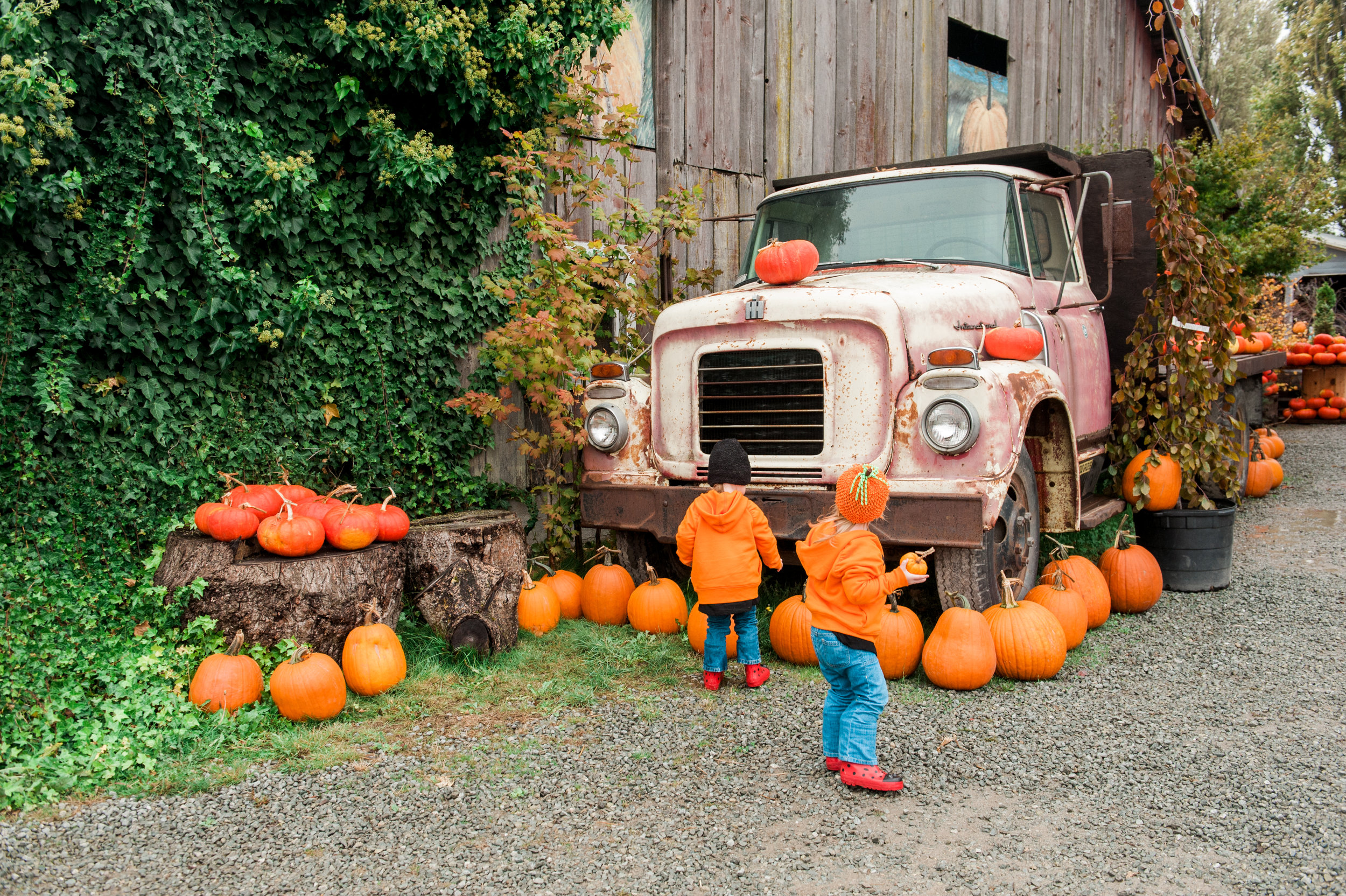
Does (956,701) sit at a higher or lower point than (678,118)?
lower

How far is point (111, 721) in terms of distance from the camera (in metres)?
3.79

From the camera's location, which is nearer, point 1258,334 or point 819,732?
point 819,732

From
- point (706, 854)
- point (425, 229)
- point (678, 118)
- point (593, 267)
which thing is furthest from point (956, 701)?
point (678, 118)

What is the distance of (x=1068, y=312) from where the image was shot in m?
5.92

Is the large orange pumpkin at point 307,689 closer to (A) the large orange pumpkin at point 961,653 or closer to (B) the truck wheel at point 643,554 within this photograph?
(B) the truck wheel at point 643,554

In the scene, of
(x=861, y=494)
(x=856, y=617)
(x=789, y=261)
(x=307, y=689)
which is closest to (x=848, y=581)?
(x=856, y=617)

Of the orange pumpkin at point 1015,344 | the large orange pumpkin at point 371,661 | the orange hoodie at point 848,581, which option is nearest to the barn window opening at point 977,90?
the orange pumpkin at point 1015,344

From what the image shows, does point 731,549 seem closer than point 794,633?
Yes

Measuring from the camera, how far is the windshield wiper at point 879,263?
5413 mm

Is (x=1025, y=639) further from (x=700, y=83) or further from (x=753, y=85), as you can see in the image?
(x=753, y=85)

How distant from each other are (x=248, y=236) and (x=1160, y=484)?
555 cm

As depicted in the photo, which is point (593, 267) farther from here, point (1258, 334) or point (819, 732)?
point (1258, 334)

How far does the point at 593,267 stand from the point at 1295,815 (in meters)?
4.41

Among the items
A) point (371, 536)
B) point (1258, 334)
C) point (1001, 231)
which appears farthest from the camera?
point (1258, 334)
